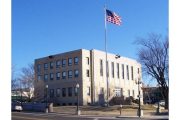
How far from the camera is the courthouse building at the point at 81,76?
188 feet

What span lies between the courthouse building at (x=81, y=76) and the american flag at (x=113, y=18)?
15236 mm

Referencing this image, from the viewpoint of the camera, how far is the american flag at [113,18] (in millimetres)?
41938

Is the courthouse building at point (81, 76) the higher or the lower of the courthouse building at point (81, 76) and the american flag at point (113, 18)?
the lower

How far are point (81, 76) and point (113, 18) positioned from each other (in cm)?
1701

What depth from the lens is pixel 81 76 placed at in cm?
5669

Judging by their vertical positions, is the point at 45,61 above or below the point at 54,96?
above

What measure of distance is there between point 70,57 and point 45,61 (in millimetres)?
7133

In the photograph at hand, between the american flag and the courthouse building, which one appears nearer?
the american flag

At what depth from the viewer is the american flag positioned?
41938 mm

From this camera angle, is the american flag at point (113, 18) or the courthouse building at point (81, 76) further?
the courthouse building at point (81, 76)

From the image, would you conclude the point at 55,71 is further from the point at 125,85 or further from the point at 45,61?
the point at 125,85

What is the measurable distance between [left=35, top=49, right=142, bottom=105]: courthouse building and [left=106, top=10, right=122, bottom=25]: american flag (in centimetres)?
1524
